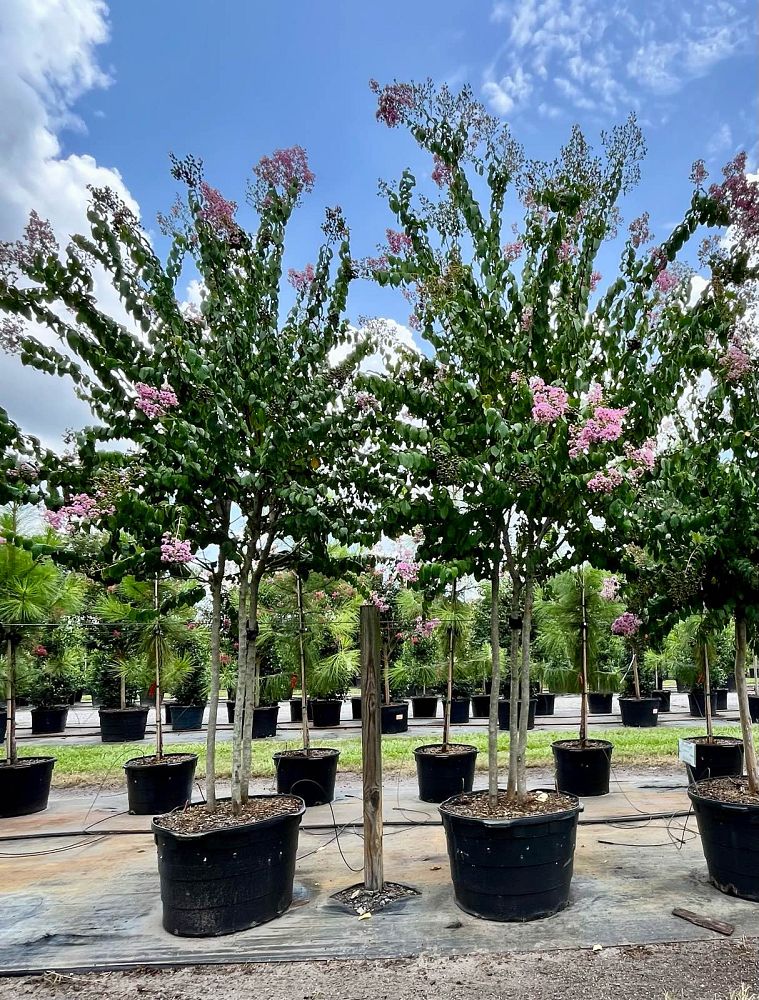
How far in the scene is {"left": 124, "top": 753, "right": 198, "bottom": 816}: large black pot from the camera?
6141 mm

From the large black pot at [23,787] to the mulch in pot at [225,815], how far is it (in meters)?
3.14

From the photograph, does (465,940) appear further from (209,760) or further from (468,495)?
(468,495)

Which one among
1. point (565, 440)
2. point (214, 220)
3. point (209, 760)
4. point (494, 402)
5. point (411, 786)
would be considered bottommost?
point (411, 786)

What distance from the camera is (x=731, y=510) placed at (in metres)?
3.85

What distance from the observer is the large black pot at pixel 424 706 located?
13.8 metres

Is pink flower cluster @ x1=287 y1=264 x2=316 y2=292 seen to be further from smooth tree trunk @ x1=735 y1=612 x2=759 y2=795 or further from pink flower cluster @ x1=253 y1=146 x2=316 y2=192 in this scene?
smooth tree trunk @ x1=735 y1=612 x2=759 y2=795

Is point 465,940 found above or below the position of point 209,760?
below

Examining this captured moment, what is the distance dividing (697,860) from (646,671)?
375 inches

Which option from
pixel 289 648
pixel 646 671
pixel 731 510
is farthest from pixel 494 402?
pixel 646 671

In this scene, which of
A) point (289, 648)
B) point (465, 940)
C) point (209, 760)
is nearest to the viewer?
point (465, 940)

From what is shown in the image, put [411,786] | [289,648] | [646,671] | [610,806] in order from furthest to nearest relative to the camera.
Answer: [646,671], [289,648], [411,786], [610,806]

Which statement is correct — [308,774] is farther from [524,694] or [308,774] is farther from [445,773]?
[524,694]

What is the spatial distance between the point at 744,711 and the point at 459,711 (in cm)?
926

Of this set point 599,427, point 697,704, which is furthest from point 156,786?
point 697,704
